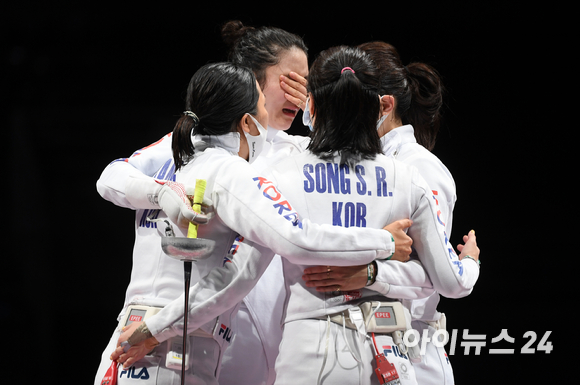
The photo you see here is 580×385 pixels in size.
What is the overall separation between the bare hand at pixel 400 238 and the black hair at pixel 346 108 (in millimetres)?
190

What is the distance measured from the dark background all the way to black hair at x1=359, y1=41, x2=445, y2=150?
918mm

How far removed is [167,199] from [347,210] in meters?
0.44

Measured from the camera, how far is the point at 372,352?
1336mm

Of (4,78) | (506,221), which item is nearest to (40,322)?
(4,78)

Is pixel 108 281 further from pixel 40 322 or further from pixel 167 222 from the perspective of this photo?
pixel 167 222

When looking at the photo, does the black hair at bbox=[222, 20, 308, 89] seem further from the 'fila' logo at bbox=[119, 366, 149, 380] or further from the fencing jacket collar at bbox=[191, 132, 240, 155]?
the 'fila' logo at bbox=[119, 366, 149, 380]

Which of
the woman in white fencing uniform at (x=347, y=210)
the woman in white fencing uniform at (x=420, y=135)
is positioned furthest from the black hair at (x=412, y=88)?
the woman in white fencing uniform at (x=347, y=210)

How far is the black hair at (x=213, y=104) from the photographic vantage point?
1.52 metres

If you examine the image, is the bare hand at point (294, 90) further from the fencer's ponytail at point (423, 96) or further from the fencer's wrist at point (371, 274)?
the fencer's wrist at point (371, 274)

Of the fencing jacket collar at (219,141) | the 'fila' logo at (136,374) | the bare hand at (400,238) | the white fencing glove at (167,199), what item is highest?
the fencing jacket collar at (219,141)

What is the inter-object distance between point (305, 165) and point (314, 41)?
6.56ft

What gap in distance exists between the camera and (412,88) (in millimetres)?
1954

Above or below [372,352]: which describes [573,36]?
above

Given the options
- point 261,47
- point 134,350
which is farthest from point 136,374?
point 261,47
